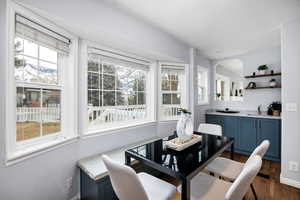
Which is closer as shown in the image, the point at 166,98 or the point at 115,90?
the point at 115,90

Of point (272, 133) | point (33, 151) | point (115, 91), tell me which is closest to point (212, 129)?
point (272, 133)

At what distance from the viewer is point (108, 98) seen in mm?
2285

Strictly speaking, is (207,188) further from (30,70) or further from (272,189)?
(30,70)

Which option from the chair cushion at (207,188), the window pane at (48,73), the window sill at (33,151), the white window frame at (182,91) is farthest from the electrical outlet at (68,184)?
the white window frame at (182,91)

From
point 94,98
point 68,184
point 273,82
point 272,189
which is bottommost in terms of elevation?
point 272,189

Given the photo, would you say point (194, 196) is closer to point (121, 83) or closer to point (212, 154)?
point (212, 154)

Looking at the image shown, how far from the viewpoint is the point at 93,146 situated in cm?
194

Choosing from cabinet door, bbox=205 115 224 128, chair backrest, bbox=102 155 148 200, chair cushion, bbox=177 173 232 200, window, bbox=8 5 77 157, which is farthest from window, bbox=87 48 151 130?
cabinet door, bbox=205 115 224 128

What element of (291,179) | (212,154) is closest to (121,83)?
(212,154)

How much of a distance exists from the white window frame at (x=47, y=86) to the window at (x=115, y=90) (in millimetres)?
292

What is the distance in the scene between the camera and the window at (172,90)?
10.2 feet

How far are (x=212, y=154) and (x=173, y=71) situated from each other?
217 cm

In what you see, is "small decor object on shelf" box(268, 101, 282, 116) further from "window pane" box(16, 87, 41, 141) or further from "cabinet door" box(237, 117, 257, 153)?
"window pane" box(16, 87, 41, 141)

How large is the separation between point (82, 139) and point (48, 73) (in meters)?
0.88
